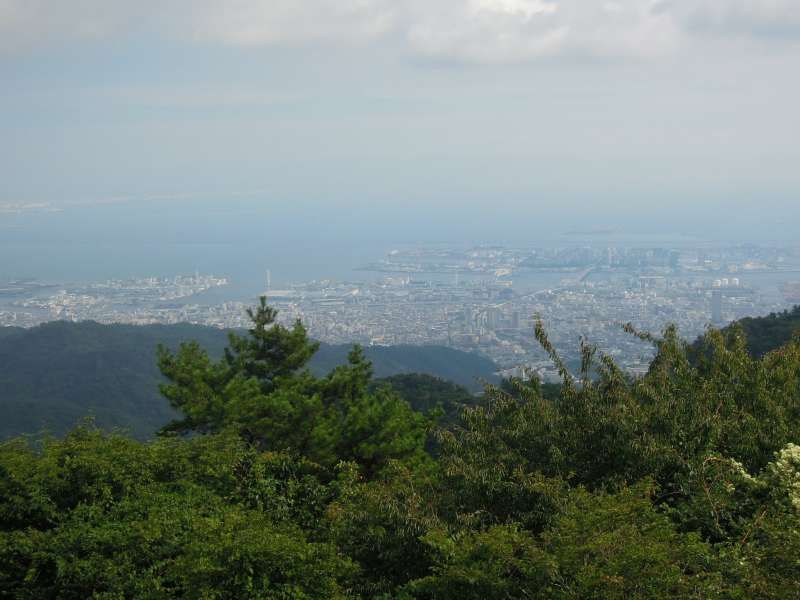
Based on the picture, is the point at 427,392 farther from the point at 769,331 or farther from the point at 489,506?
the point at 489,506

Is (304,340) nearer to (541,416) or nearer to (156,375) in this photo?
(541,416)

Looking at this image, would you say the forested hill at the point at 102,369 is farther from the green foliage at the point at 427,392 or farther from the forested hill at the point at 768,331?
the forested hill at the point at 768,331

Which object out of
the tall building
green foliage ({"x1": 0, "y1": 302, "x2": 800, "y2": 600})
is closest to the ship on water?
the tall building

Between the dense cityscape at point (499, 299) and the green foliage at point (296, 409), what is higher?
the green foliage at point (296, 409)

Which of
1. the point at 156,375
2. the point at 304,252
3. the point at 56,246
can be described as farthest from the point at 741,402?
the point at 56,246

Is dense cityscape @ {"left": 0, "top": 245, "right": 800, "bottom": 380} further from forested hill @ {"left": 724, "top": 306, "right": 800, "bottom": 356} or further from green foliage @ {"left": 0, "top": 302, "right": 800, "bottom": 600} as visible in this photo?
green foliage @ {"left": 0, "top": 302, "right": 800, "bottom": 600}

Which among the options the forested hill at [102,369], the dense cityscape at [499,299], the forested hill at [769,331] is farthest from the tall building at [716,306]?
the forested hill at [769,331]
